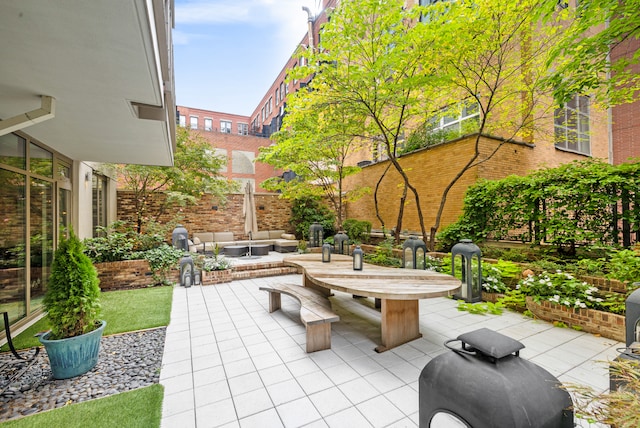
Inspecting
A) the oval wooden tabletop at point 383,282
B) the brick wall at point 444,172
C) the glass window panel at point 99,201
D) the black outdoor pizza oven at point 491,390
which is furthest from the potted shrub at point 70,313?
the brick wall at point 444,172

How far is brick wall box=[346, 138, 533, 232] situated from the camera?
7266 millimetres

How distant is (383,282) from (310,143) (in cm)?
529

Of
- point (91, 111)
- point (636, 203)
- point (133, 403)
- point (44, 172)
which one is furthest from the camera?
point (44, 172)

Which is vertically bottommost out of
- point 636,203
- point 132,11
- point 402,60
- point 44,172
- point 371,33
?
point 636,203

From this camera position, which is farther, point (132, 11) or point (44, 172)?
point (44, 172)

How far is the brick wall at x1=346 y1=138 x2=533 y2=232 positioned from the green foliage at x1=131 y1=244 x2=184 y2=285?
7322 mm

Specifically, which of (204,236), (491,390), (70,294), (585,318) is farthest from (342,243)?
(204,236)

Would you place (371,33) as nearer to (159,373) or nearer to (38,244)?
(159,373)

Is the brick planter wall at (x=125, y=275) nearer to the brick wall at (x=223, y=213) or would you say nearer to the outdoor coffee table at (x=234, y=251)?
the outdoor coffee table at (x=234, y=251)

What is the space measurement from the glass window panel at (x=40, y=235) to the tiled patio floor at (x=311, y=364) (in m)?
2.23

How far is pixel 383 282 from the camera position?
3170mm

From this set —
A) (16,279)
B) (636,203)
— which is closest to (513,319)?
(636,203)

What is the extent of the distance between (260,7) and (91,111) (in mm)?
3251

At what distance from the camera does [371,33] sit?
5664mm
